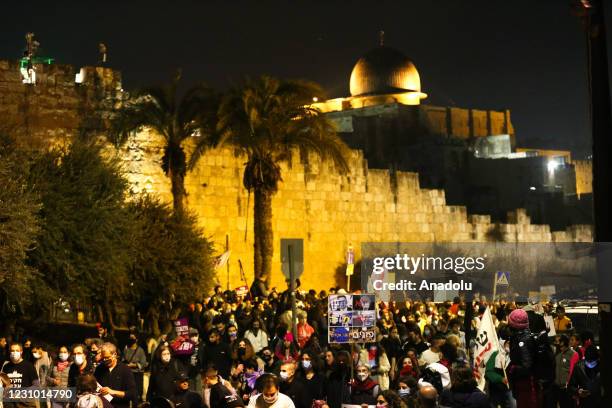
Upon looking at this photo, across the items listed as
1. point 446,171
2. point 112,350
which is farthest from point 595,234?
point 446,171

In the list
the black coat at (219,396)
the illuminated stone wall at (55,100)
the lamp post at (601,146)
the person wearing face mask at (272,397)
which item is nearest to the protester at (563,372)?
the black coat at (219,396)

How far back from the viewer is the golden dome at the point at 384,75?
6731cm

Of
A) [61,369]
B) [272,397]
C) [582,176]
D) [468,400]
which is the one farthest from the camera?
[582,176]

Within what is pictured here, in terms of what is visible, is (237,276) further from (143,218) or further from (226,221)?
(143,218)

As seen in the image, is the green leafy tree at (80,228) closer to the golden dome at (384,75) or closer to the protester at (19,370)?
the protester at (19,370)

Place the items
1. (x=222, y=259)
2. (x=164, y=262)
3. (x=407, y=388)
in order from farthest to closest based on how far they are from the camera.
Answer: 1. (x=222, y=259)
2. (x=164, y=262)
3. (x=407, y=388)

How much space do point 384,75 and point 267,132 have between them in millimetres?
37422

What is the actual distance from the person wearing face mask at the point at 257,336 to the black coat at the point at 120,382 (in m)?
6.90

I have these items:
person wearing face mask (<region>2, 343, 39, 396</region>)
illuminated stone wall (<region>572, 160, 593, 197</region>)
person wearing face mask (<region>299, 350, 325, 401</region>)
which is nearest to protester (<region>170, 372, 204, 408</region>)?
person wearing face mask (<region>299, 350, 325, 401</region>)

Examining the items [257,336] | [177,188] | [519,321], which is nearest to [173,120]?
[177,188]

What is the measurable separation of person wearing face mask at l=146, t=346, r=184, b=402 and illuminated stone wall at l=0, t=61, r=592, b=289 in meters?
12.2

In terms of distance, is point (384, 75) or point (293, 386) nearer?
point (293, 386)

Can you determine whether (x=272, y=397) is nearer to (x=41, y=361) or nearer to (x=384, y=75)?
(x=41, y=361)

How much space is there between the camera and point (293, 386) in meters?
12.8
